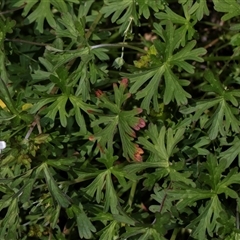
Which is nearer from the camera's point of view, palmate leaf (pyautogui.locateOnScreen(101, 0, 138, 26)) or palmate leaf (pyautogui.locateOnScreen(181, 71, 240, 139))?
palmate leaf (pyautogui.locateOnScreen(181, 71, 240, 139))

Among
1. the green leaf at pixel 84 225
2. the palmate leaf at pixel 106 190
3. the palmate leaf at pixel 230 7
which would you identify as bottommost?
the green leaf at pixel 84 225

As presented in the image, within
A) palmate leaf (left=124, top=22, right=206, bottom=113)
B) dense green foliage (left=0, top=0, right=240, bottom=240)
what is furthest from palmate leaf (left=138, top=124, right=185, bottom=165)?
palmate leaf (left=124, top=22, right=206, bottom=113)

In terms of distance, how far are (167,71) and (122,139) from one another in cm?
38

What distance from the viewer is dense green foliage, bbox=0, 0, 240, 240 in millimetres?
2760

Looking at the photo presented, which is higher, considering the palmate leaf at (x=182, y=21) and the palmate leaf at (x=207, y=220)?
the palmate leaf at (x=182, y=21)

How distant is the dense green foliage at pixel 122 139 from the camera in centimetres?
276

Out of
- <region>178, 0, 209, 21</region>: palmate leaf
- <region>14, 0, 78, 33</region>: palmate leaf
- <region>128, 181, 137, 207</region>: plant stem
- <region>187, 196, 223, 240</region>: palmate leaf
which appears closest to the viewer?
<region>187, 196, 223, 240</region>: palmate leaf

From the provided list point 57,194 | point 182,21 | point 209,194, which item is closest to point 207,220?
point 209,194

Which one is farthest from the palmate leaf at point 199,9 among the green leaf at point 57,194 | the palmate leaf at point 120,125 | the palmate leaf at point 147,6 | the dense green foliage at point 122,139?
the green leaf at point 57,194

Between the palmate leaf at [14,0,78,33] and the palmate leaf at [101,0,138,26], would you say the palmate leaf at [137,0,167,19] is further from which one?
the palmate leaf at [14,0,78,33]

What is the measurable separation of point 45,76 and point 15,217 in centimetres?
72

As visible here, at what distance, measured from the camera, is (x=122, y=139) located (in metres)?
2.86

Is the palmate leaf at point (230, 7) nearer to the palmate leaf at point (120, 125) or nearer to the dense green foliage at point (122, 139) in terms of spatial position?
the dense green foliage at point (122, 139)

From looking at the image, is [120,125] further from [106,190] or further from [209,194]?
[209,194]
